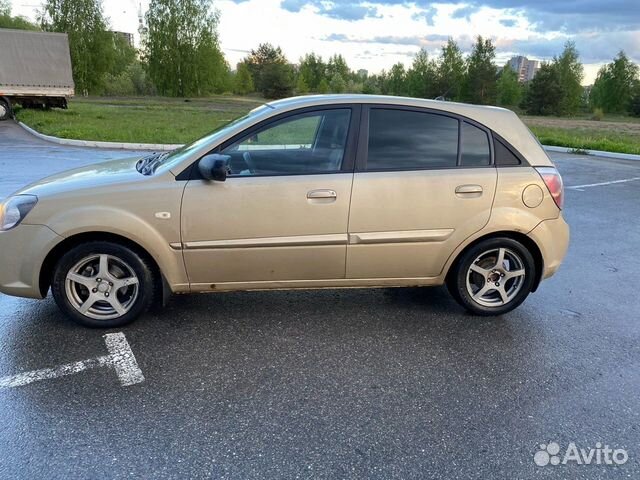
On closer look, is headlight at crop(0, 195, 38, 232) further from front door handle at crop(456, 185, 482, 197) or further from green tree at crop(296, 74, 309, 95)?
green tree at crop(296, 74, 309, 95)

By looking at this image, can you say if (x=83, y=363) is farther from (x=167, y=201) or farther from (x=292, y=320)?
(x=292, y=320)

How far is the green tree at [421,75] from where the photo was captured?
70000mm

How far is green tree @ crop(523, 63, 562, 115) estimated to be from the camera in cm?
6225

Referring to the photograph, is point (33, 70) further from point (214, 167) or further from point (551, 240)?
point (551, 240)

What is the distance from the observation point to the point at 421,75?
72688mm

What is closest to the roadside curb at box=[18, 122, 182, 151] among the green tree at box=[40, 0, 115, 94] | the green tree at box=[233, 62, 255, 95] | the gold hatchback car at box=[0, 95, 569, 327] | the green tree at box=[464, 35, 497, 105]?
the gold hatchback car at box=[0, 95, 569, 327]

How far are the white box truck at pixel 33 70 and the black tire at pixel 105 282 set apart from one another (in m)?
22.3

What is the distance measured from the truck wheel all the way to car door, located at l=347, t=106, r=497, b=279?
23.1 metres

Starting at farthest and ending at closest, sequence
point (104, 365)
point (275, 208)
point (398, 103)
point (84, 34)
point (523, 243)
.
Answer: point (84, 34), point (523, 243), point (398, 103), point (275, 208), point (104, 365)

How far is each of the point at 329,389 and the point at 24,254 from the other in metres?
2.26

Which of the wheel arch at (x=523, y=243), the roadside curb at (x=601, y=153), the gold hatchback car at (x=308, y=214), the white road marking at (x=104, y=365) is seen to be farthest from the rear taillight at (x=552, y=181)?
the roadside curb at (x=601, y=153)

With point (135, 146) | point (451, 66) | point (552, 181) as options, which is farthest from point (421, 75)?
point (552, 181)

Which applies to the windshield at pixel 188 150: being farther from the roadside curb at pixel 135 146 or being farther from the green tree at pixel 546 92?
the green tree at pixel 546 92

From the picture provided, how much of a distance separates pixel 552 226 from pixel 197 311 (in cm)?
285
